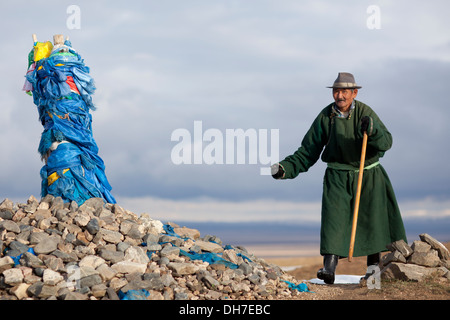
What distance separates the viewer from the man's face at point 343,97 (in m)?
7.36

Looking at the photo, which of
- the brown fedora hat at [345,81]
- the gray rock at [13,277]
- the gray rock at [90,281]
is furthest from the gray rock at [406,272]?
the gray rock at [13,277]

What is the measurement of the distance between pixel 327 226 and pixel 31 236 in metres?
3.61

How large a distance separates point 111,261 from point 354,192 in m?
3.12

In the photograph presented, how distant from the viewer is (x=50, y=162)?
801cm

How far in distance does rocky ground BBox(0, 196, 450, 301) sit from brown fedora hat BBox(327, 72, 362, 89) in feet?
7.07

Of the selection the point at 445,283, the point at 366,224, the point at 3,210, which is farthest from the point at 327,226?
the point at 3,210

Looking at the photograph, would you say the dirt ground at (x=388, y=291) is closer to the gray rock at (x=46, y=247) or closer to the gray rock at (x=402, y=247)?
the gray rock at (x=402, y=247)

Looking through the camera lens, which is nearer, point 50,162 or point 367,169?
point 367,169

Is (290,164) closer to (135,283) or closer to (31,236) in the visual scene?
(135,283)

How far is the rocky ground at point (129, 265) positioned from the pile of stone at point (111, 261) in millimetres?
11

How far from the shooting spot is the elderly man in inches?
286

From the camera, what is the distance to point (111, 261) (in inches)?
261

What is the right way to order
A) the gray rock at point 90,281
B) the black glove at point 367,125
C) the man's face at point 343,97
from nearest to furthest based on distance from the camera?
the gray rock at point 90,281 → the black glove at point 367,125 → the man's face at point 343,97

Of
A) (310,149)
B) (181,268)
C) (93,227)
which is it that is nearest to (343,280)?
(310,149)
